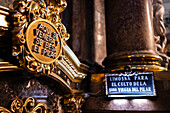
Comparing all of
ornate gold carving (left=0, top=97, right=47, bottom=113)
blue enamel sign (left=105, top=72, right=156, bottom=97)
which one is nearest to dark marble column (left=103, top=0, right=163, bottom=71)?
blue enamel sign (left=105, top=72, right=156, bottom=97)

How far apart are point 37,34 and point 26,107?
55 cm

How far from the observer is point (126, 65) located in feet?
8.12

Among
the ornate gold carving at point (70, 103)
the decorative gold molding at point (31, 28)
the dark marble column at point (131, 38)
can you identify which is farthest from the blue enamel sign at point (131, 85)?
the decorative gold molding at point (31, 28)

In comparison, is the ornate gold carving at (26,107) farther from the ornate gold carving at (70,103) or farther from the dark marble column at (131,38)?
the dark marble column at (131,38)

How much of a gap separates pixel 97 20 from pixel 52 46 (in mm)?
1936

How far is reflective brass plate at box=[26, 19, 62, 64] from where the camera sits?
1399 millimetres

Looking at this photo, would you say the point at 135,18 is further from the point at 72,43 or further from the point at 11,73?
the point at 11,73

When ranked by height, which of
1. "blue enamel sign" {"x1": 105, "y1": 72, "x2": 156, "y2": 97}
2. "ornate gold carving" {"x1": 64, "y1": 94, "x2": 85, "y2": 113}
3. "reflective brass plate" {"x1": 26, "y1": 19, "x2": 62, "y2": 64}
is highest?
"reflective brass plate" {"x1": 26, "y1": 19, "x2": 62, "y2": 64}

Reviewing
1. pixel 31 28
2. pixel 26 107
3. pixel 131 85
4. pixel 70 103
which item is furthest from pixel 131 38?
pixel 26 107

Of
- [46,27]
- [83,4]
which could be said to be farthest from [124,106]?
[83,4]

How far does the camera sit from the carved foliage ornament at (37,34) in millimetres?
1313

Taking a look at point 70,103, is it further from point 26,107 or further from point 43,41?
point 43,41

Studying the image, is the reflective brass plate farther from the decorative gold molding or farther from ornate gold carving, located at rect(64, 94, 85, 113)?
ornate gold carving, located at rect(64, 94, 85, 113)

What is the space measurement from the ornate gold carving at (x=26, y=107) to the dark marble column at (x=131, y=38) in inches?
48.0
